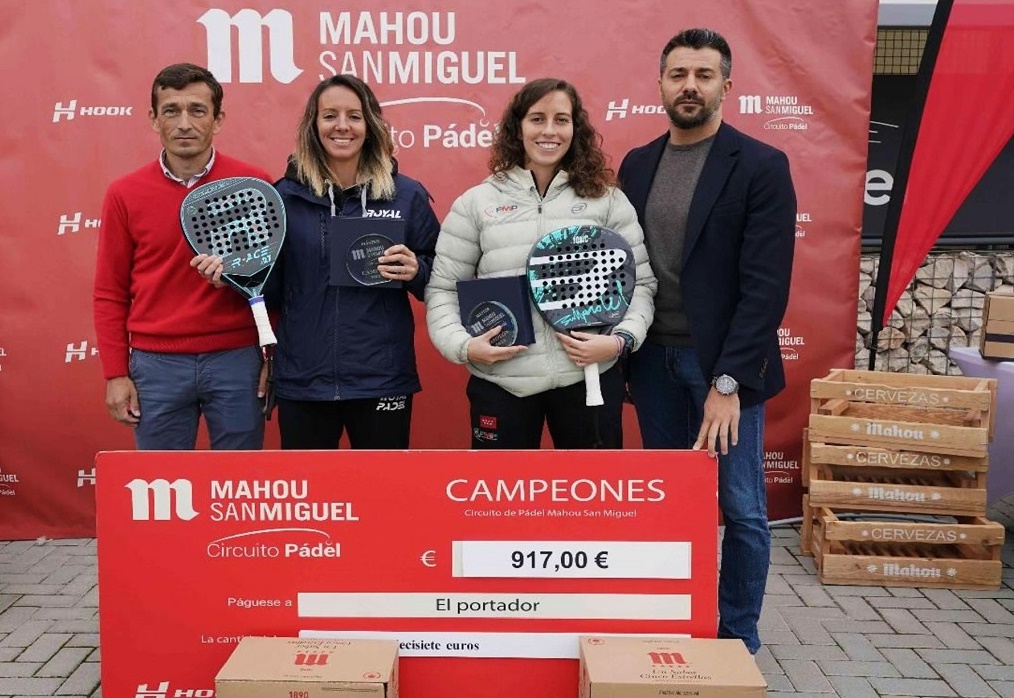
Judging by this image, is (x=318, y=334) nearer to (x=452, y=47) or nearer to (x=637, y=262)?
A: (x=637, y=262)

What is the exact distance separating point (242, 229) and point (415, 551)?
1.14 m

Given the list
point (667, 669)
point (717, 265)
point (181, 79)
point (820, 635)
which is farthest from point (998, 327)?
point (181, 79)

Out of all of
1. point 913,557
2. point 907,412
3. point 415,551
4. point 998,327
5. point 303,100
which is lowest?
point 913,557

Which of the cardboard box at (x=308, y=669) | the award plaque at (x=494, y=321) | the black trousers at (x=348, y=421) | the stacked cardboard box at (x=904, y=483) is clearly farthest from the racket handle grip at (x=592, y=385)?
the stacked cardboard box at (x=904, y=483)

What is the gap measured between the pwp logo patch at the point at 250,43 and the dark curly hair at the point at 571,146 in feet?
5.59

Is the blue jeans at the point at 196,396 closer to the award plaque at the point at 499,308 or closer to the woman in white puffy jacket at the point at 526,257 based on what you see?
the woman in white puffy jacket at the point at 526,257

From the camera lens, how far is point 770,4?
4227 millimetres

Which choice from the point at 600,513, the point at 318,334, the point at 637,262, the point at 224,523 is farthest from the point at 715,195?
the point at 224,523

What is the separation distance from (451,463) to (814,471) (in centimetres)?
230

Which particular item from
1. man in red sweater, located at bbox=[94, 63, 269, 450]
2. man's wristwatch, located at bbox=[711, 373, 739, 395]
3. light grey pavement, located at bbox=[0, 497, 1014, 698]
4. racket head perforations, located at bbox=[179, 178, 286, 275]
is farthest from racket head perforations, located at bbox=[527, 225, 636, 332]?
light grey pavement, located at bbox=[0, 497, 1014, 698]

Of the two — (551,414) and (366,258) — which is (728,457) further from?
(366,258)

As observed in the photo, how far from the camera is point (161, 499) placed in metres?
2.45

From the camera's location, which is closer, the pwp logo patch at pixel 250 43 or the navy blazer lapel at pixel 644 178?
the navy blazer lapel at pixel 644 178

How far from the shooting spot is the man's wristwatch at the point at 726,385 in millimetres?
2691
